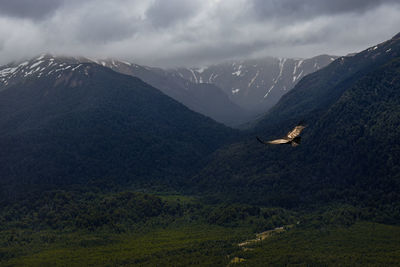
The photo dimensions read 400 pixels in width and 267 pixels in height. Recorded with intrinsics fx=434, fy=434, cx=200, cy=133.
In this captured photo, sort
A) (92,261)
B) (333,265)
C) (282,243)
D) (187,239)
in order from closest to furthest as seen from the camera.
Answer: (333,265) < (92,261) < (282,243) < (187,239)

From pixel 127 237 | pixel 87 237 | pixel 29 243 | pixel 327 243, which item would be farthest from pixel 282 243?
pixel 29 243

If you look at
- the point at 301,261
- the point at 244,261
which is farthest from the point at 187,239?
the point at 301,261

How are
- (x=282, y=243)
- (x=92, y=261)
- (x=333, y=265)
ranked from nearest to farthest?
(x=333, y=265) → (x=92, y=261) → (x=282, y=243)

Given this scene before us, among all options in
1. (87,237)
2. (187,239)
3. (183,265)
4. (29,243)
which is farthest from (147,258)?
(29,243)

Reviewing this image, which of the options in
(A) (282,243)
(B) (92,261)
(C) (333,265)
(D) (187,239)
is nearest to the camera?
(C) (333,265)

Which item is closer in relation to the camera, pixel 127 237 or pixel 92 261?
pixel 92 261

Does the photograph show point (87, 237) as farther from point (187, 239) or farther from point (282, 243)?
point (282, 243)

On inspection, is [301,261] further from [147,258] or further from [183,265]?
[147,258]

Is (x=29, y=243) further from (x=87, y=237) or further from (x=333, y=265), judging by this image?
(x=333, y=265)

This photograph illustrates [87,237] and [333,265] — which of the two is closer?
[333,265]
